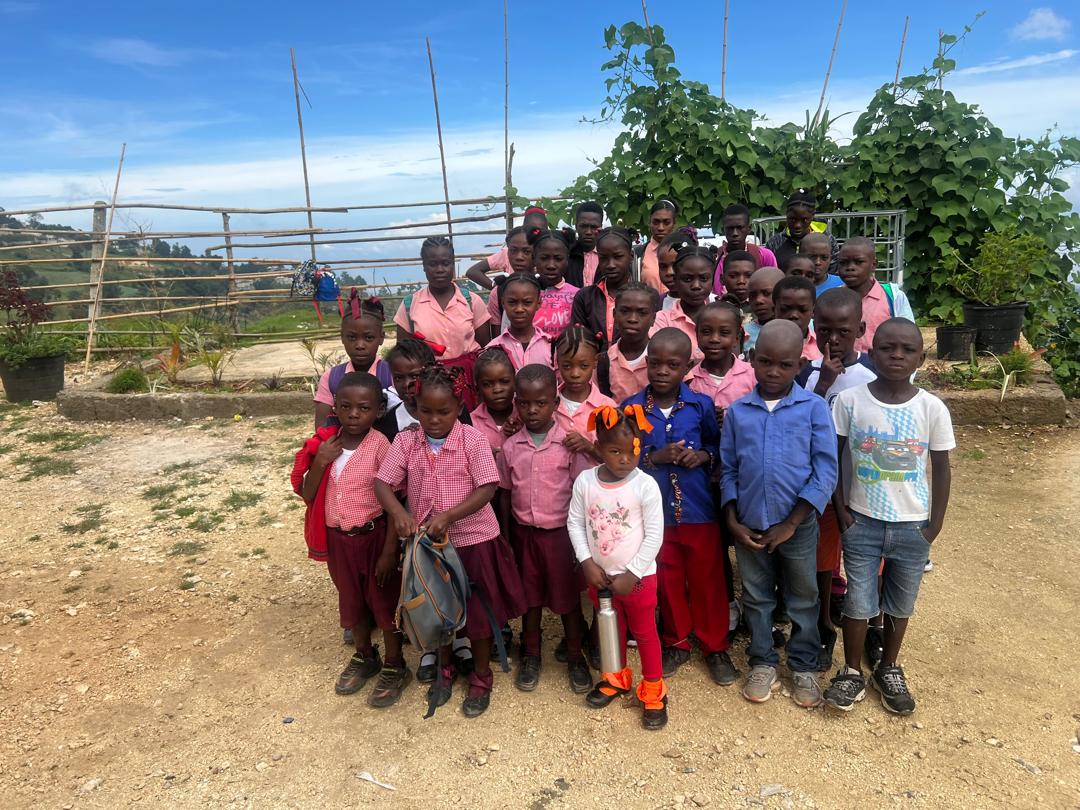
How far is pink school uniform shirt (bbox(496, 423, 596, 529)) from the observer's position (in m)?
2.69

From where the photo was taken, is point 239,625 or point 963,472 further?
point 963,472

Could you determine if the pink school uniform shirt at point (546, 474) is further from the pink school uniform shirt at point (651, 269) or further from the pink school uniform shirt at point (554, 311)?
the pink school uniform shirt at point (651, 269)

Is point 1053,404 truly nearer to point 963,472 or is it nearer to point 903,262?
point 963,472

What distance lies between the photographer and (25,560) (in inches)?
165

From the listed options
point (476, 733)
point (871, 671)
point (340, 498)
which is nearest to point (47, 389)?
point (340, 498)

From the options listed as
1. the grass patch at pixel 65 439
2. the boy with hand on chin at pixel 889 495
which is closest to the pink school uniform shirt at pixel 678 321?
the boy with hand on chin at pixel 889 495

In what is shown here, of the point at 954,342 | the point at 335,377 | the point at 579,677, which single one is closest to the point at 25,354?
the point at 335,377

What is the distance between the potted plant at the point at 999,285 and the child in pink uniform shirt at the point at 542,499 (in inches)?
202

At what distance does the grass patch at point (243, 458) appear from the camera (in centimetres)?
578

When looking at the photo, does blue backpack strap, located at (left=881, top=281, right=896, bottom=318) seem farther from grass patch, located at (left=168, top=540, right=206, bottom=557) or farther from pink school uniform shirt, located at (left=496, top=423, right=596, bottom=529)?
grass patch, located at (left=168, top=540, right=206, bottom=557)

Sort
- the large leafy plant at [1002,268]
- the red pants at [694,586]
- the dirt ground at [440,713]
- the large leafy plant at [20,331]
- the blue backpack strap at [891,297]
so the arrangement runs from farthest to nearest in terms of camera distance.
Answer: the large leafy plant at [20,331], the large leafy plant at [1002,268], the blue backpack strap at [891,297], the red pants at [694,586], the dirt ground at [440,713]

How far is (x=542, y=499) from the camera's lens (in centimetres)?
270

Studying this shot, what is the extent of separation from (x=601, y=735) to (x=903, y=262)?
19.8ft

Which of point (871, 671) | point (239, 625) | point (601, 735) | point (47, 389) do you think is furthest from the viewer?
point (47, 389)
